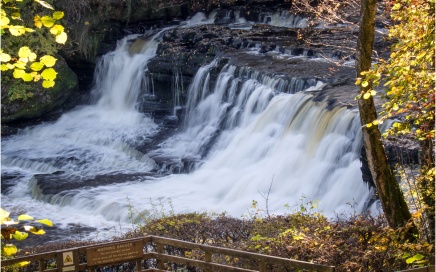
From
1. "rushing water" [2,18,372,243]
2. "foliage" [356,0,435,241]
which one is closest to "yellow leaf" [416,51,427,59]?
"foliage" [356,0,435,241]

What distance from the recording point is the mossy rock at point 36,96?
2641 cm

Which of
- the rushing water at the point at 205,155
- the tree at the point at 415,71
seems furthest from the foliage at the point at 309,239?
the rushing water at the point at 205,155

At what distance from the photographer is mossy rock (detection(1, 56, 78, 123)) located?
26.4 m

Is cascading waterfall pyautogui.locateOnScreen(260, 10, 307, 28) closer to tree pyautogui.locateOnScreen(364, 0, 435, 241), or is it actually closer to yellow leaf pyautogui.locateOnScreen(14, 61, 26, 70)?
tree pyautogui.locateOnScreen(364, 0, 435, 241)

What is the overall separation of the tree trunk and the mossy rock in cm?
1839

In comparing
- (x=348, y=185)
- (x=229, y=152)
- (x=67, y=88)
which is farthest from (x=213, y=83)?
(x=348, y=185)

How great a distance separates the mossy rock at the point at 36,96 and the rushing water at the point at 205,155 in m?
0.86

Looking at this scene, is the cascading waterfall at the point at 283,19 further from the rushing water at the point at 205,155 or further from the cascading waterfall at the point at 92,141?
the rushing water at the point at 205,155

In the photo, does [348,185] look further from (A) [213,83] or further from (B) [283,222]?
(A) [213,83]

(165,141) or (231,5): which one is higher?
(231,5)

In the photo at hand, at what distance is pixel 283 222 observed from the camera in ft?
42.3

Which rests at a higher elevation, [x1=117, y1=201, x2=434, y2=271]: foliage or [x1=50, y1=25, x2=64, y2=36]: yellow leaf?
[x1=50, y1=25, x2=64, y2=36]: yellow leaf

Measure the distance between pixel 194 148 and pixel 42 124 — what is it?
23.0 feet

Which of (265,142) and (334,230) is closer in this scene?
(334,230)
